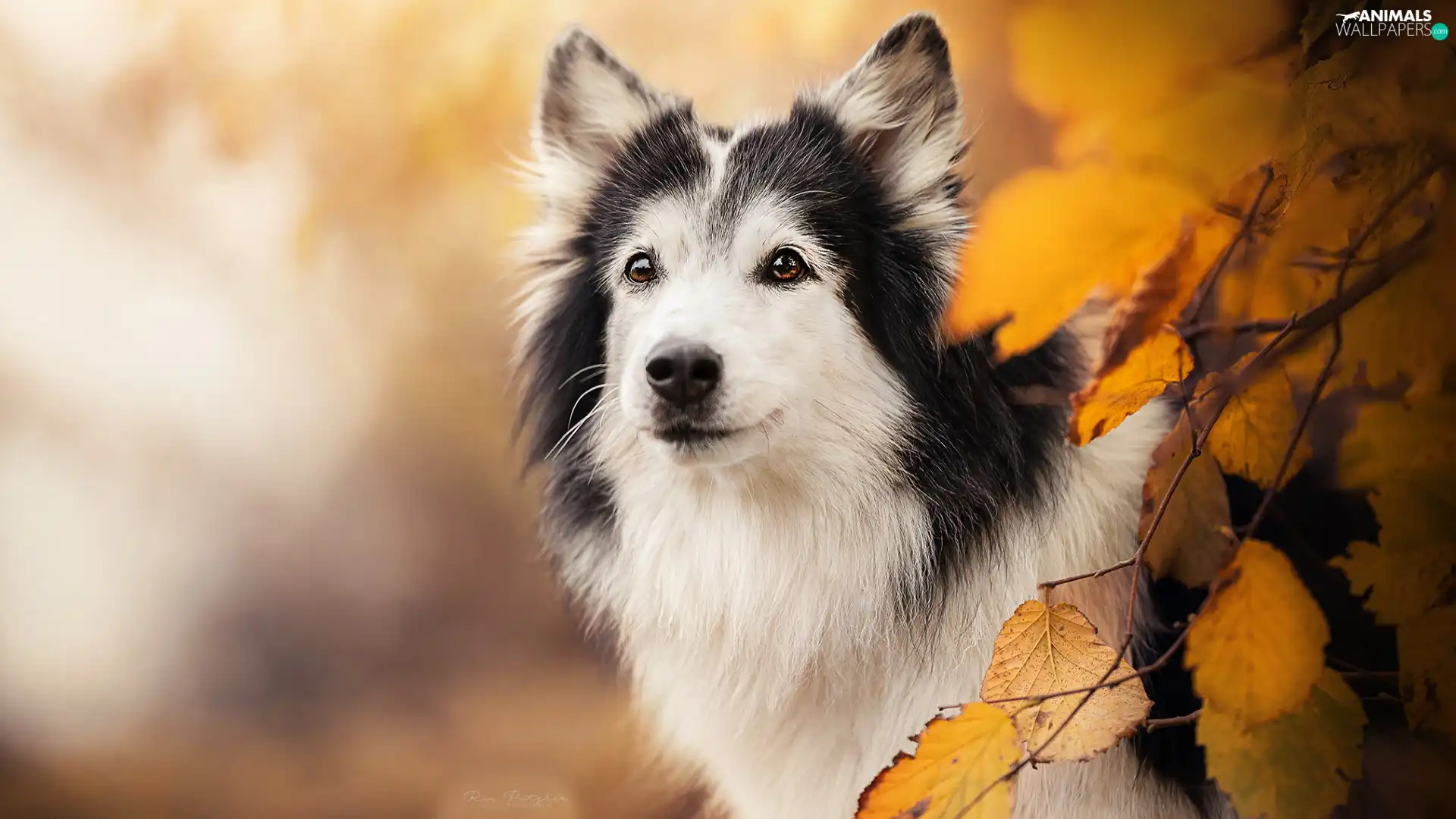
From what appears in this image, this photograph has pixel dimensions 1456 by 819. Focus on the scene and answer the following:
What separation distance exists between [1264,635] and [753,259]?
0.80 m

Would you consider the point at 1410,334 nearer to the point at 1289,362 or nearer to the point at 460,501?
the point at 1289,362

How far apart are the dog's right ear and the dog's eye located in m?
0.20

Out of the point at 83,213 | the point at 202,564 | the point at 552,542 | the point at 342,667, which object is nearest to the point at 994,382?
the point at 552,542

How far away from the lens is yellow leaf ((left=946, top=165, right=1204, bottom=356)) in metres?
0.95

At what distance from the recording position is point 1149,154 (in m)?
1.08

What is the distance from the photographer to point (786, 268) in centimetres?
143

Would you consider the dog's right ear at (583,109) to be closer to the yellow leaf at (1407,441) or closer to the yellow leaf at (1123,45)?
the yellow leaf at (1123,45)

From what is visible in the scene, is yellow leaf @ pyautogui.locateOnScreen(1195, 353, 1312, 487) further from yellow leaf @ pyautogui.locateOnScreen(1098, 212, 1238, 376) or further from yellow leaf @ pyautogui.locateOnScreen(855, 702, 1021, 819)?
yellow leaf @ pyautogui.locateOnScreen(855, 702, 1021, 819)

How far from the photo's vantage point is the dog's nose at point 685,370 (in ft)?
4.26

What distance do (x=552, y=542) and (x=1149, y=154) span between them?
42.8 inches

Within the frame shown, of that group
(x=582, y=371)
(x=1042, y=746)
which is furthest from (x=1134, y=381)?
(x=582, y=371)

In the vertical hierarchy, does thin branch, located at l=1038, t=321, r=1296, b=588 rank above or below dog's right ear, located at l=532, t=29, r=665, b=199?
below

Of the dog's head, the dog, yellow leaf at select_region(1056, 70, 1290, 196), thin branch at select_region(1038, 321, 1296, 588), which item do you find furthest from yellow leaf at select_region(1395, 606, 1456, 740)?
the dog's head

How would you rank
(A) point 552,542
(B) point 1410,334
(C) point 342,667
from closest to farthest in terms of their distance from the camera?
(B) point 1410,334, (A) point 552,542, (C) point 342,667
